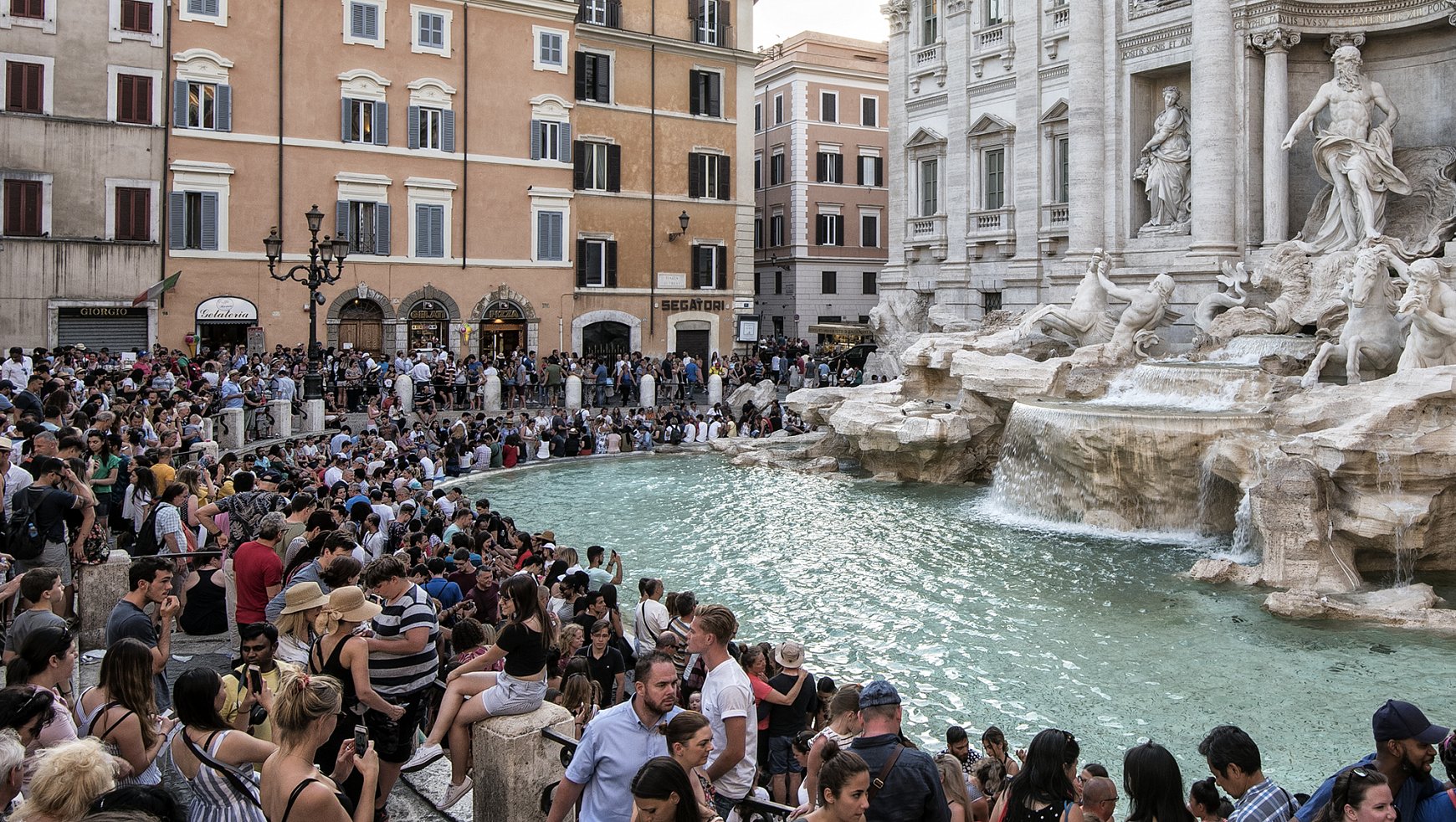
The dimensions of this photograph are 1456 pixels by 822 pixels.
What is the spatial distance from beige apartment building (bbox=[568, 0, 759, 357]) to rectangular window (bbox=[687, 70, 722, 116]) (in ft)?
0.12

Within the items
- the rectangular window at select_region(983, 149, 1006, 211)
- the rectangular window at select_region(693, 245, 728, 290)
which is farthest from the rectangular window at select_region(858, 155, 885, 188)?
the rectangular window at select_region(983, 149, 1006, 211)

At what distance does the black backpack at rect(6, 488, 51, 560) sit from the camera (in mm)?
8078

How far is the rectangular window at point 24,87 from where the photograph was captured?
26.8 m

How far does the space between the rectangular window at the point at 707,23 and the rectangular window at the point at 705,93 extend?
985 mm

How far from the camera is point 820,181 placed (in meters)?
45.2

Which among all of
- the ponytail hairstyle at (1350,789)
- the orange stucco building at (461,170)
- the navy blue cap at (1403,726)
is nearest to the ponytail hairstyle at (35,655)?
the ponytail hairstyle at (1350,789)

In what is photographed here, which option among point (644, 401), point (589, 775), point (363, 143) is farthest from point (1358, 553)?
point (363, 143)

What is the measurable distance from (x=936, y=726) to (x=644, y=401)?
2102 cm

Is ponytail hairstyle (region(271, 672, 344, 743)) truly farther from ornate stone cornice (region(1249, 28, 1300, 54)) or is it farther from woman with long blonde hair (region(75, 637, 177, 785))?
ornate stone cornice (region(1249, 28, 1300, 54))


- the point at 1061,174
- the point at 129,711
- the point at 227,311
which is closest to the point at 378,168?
the point at 227,311

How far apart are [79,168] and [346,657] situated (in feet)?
86.0

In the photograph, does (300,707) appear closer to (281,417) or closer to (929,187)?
(281,417)

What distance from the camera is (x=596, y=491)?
787 inches

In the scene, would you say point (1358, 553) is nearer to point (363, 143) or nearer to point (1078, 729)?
point (1078, 729)
